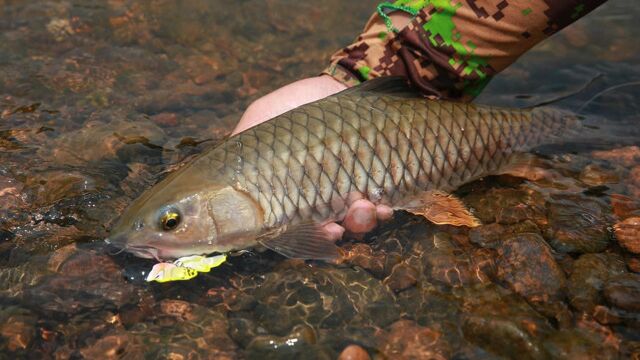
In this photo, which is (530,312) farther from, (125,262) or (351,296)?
(125,262)

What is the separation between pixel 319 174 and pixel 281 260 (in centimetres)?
59

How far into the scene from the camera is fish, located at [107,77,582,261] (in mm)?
3594

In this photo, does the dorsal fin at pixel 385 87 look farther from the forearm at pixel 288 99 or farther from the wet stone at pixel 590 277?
the wet stone at pixel 590 277

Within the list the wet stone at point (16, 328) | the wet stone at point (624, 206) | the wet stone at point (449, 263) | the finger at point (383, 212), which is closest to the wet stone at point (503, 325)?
the wet stone at point (449, 263)

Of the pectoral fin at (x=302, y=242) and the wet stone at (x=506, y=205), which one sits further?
the wet stone at (x=506, y=205)

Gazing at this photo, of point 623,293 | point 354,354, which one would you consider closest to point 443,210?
point 623,293

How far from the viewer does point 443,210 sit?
405cm

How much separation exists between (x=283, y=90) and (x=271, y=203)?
4.01 feet

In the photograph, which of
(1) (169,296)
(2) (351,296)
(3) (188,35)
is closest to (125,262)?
(1) (169,296)

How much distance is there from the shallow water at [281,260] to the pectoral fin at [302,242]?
21cm

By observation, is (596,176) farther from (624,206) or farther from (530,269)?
(530,269)

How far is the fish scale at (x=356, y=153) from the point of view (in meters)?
3.74

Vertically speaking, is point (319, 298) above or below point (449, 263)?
below

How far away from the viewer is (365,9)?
7.66 metres
